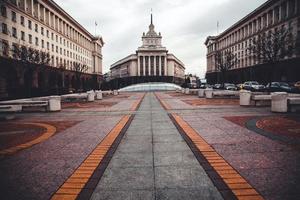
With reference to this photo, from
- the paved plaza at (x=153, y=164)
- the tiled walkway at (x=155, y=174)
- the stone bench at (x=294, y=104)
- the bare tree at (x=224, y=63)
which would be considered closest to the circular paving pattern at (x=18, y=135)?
the paved plaza at (x=153, y=164)

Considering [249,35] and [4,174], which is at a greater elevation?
[249,35]

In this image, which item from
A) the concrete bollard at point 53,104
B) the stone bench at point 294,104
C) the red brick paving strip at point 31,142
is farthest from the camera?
the concrete bollard at point 53,104

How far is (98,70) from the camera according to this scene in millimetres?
109625

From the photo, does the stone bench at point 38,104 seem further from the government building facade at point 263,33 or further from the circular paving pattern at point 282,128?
the government building facade at point 263,33

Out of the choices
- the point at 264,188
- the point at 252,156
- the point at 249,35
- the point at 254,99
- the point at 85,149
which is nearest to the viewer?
the point at 264,188

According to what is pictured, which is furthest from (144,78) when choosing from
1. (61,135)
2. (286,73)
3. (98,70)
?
(61,135)

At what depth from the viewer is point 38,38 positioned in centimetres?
5325

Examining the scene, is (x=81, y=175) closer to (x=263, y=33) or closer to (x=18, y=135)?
(x=18, y=135)

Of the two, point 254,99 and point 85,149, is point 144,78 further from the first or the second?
point 85,149

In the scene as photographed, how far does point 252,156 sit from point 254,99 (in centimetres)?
1258

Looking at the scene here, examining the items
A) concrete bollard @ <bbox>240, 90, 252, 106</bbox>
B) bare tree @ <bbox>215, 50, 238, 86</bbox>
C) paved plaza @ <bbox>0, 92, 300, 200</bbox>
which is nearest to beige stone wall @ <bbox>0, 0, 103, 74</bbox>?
concrete bollard @ <bbox>240, 90, 252, 106</bbox>

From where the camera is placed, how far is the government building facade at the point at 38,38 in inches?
1577

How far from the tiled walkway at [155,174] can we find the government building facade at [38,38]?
1275 inches

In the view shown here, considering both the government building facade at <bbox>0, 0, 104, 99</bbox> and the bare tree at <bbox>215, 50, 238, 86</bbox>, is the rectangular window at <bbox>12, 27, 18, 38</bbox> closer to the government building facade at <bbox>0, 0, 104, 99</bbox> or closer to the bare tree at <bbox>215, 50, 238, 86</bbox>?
the government building facade at <bbox>0, 0, 104, 99</bbox>
